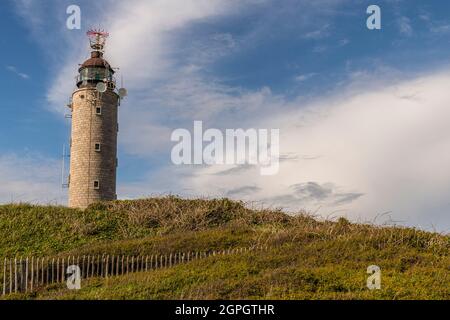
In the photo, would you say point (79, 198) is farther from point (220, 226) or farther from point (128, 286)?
point (128, 286)

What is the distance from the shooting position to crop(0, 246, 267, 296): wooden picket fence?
17.7 meters

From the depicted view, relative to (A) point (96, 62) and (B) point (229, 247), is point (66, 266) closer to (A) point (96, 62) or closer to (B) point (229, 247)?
(B) point (229, 247)

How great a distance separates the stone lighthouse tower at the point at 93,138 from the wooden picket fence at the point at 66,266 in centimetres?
1758

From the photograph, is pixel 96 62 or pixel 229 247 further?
pixel 96 62

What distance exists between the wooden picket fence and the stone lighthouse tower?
17.6 meters

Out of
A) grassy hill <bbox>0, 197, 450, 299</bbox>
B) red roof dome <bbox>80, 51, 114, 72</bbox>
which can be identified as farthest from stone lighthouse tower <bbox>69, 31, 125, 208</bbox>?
grassy hill <bbox>0, 197, 450, 299</bbox>

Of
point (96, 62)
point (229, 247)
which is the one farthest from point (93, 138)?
point (229, 247)

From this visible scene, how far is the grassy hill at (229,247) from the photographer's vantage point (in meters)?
14.1

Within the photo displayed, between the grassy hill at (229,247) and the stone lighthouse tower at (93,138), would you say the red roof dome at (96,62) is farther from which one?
the grassy hill at (229,247)

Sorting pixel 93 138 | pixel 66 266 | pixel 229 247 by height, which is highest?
pixel 93 138

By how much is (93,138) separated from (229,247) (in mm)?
19137

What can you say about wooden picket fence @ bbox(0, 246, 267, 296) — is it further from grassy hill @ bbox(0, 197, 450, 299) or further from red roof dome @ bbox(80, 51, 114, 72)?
red roof dome @ bbox(80, 51, 114, 72)

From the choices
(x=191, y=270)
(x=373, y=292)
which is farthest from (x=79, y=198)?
(x=373, y=292)

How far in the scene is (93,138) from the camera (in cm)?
3884
